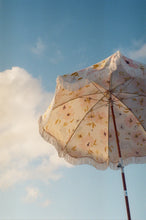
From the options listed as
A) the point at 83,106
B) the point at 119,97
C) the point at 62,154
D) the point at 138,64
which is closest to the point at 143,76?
the point at 138,64

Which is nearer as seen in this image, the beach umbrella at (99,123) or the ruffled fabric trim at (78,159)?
the beach umbrella at (99,123)

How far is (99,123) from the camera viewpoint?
19.4ft

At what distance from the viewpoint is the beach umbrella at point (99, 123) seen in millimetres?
5453

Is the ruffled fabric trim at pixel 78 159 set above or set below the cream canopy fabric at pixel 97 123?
below

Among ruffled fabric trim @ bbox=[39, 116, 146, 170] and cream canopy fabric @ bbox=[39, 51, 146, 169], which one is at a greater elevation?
cream canopy fabric @ bbox=[39, 51, 146, 169]

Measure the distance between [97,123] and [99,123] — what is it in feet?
0.15

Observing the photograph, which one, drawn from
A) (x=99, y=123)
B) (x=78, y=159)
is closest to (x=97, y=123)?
(x=99, y=123)

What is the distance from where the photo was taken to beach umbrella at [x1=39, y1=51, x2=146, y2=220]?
5453 millimetres

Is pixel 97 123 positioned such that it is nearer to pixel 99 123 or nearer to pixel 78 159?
pixel 99 123

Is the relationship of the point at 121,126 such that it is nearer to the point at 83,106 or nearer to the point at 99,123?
the point at 99,123

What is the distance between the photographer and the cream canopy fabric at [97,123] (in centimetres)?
546

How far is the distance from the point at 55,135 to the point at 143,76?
2.29m

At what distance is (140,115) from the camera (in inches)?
229

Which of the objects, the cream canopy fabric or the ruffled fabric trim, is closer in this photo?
the cream canopy fabric
